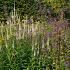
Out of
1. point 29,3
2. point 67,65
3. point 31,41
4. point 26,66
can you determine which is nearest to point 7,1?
point 29,3

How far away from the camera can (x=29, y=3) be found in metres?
13.3

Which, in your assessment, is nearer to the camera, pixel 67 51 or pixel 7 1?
pixel 67 51

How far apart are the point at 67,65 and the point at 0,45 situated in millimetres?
1860

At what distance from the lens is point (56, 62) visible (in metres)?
5.65

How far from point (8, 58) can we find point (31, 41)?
89 centimetres

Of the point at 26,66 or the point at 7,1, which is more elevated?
the point at 7,1

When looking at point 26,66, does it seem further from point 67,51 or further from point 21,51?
point 67,51

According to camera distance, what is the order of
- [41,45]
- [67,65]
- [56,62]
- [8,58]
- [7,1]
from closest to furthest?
[67,65]
[56,62]
[8,58]
[41,45]
[7,1]

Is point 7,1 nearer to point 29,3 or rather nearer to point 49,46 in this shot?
point 29,3

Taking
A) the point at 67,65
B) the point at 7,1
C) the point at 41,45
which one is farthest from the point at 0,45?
the point at 7,1

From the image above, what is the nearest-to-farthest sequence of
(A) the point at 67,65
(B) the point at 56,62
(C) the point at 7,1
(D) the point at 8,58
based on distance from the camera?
1. (A) the point at 67,65
2. (B) the point at 56,62
3. (D) the point at 8,58
4. (C) the point at 7,1

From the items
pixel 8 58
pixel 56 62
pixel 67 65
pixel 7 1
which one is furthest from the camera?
pixel 7 1

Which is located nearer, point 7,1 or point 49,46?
point 49,46

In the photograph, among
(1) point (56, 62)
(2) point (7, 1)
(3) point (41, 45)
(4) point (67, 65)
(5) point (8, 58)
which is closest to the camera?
(4) point (67, 65)
